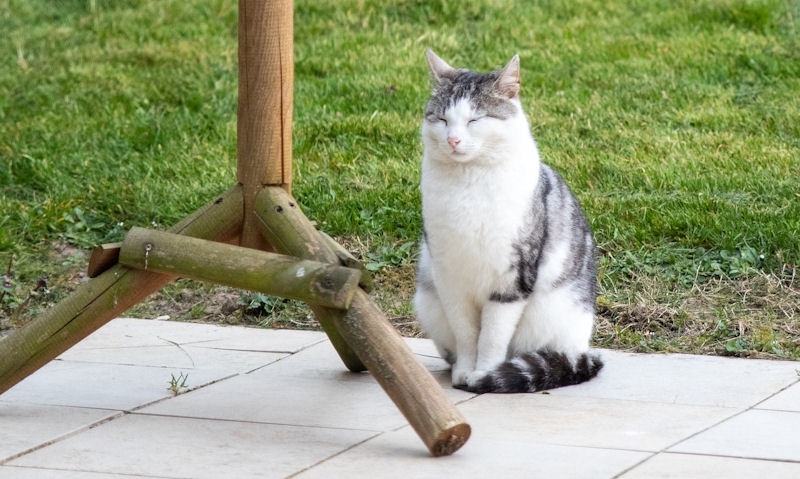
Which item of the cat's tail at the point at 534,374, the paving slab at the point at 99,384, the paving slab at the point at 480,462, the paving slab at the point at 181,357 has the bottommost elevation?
the paving slab at the point at 181,357

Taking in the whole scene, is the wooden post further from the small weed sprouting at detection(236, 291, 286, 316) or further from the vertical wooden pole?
the small weed sprouting at detection(236, 291, 286, 316)

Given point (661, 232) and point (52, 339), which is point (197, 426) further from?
point (661, 232)

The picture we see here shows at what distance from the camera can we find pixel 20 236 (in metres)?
5.61

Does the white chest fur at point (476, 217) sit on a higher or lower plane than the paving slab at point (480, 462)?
higher

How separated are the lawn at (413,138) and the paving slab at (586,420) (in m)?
0.84

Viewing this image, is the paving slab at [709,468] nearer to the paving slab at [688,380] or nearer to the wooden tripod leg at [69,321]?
the paving slab at [688,380]

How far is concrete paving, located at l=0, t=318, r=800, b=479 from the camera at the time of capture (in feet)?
9.20

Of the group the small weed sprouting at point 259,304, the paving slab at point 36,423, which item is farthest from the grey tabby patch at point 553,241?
the small weed sprouting at point 259,304

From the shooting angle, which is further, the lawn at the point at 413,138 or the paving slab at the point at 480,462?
the lawn at the point at 413,138

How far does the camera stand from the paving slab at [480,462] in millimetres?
2742

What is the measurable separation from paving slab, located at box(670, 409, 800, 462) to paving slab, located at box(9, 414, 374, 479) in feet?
3.14

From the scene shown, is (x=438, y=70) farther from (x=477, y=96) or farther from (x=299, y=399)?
(x=299, y=399)

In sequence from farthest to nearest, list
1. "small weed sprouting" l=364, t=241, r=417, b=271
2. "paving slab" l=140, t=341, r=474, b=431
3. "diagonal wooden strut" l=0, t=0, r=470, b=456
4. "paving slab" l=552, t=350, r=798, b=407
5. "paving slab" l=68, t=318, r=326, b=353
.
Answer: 1. "small weed sprouting" l=364, t=241, r=417, b=271
2. "paving slab" l=68, t=318, r=326, b=353
3. "paving slab" l=552, t=350, r=798, b=407
4. "paving slab" l=140, t=341, r=474, b=431
5. "diagonal wooden strut" l=0, t=0, r=470, b=456

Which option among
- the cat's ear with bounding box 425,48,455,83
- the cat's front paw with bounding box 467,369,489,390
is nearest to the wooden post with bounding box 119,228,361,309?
the cat's front paw with bounding box 467,369,489,390
